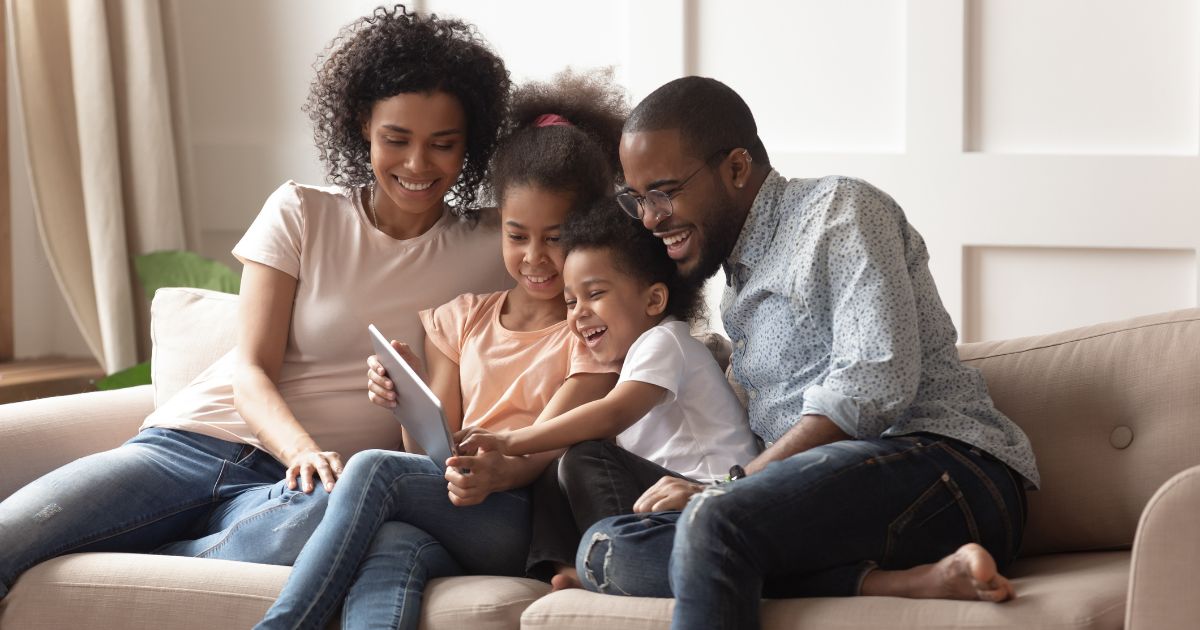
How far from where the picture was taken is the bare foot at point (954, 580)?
1.50 metres

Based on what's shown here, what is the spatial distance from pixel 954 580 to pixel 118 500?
1271mm

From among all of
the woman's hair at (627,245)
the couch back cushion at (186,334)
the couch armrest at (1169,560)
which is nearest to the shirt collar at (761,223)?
the woman's hair at (627,245)

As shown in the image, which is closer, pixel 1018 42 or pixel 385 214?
pixel 385 214

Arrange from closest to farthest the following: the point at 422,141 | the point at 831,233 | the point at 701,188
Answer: the point at 831,233, the point at 701,188, the point at 422,141

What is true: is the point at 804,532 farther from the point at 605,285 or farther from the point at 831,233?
the point at 605,285

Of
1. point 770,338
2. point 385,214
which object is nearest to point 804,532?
point 770,338

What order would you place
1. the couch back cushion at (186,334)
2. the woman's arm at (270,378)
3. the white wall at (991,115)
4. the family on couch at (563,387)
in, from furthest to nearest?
the white wall at (991,115) < the couch back cushion at (186,334) < the woman's arm at (270,378) < the family on couch at (563,387)

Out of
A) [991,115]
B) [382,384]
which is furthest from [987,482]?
[991,115]

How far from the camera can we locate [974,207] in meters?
2.94

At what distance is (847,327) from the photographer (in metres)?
1.70

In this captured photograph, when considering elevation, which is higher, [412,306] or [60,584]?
[412,306]

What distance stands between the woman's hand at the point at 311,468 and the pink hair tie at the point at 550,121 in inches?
26.2

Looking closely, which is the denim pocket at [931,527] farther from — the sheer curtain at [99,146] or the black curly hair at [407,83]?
the sheer curtain at [99,146]

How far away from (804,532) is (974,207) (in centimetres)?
158
